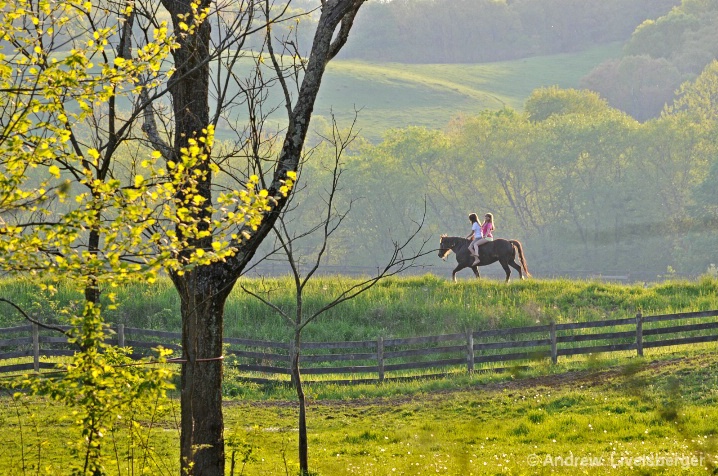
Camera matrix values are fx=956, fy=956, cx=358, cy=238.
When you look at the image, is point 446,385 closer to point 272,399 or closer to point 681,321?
point 272,399

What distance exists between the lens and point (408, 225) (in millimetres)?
73812

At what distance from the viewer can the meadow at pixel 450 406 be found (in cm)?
1130

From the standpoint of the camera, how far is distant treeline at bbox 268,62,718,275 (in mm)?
68938

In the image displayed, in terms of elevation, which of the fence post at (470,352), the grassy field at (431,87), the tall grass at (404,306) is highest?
the grassy field at (431,87)

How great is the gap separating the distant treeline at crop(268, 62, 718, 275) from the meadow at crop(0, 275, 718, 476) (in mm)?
39223

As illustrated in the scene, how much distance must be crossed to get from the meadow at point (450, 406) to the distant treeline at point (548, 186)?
39223 mm

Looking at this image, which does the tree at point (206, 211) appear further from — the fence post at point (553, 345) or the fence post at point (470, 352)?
the fence post at point (553, 345)

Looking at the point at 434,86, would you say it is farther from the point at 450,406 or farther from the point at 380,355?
the point at 450,406

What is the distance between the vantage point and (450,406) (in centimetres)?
1800

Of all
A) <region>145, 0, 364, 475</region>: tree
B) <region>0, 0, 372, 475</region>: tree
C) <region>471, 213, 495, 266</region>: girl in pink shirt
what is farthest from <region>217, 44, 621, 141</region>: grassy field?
<region>0, 0, 372, 475</region>: tree

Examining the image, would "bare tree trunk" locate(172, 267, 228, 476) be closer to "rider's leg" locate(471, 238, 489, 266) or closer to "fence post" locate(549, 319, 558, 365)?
"fence post" locate(549, 319, 558, 365)

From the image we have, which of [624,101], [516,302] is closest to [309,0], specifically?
[624,101]

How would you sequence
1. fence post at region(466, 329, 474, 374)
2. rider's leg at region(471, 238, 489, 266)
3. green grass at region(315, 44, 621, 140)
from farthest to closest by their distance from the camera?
green grass at region(315, 44, 621, 140) → rider's leg at region(471, 238, 489, 266) → fence post at region(466, 329, 474, 374)

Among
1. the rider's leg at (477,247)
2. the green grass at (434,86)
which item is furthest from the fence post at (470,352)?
the green grass at (434,86)
